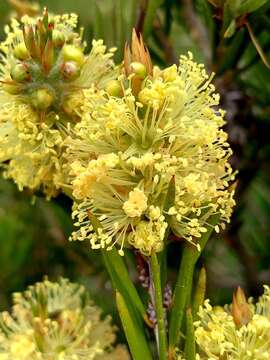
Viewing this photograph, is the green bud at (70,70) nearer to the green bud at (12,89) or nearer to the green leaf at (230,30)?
the green bud at (12,89)

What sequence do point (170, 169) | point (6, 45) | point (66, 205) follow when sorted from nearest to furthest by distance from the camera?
point (170, 169), point (6, 45), point (66, 205)

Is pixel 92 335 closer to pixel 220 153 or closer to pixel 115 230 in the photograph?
pixel 115 230

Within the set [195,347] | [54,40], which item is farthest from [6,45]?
[195,347]

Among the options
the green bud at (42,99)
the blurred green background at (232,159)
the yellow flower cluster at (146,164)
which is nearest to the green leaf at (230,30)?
the blurred green background at (232,159)

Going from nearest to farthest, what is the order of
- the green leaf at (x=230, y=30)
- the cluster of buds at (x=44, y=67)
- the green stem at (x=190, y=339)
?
the green stem at (x=190, y=339), the cluster of buds at (x=44, y=67), the green leaf at (x=230, y=30)

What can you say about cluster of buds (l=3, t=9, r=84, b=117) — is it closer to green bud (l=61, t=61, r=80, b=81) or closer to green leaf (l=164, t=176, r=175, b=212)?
green bud (l=61, t=61, r=80, b=81)

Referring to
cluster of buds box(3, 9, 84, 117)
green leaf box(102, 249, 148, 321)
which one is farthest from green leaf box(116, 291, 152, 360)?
cluster of buds box(3, 9, 84, 117)
